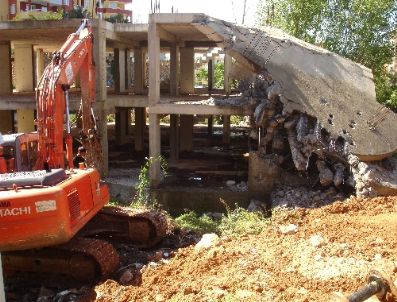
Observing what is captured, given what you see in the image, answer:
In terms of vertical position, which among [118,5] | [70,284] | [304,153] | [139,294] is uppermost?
[118,5]

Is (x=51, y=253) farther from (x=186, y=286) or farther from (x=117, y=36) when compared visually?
(x=117, y=36)

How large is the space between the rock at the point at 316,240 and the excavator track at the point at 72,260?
3.33m

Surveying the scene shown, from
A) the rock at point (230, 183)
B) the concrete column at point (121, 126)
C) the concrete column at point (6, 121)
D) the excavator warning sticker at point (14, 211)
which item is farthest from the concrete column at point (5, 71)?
the excavator warning sticker at point (14, 211)

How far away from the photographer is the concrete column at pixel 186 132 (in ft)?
65.9

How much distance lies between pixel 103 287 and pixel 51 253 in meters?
1.36

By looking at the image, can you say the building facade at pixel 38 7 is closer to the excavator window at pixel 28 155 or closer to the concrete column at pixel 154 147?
the concrete column at pixel 154 147

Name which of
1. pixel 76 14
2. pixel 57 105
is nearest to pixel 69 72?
pixel 57 105

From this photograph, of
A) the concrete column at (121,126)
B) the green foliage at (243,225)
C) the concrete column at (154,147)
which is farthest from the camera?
the concrete column at (121,126)

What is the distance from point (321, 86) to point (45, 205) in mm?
8656

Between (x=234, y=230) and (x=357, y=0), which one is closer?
(x=234, y=230)

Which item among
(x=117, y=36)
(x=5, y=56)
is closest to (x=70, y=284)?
(x=117, y=36)

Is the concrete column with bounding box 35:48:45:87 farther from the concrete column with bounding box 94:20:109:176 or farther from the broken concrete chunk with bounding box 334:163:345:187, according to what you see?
the broken concrete chunk with bounding box 334:163:345:187

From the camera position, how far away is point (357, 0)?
1842 cm

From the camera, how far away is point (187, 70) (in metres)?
21.6
